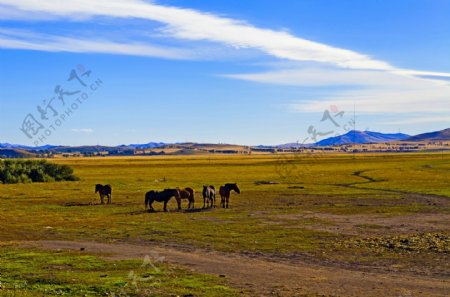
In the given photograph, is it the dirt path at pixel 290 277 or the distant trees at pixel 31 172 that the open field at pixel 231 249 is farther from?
the distant trees at pixel 31 172

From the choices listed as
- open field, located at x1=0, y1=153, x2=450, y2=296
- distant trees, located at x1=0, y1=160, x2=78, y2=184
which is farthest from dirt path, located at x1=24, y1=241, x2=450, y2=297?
distant trees, located at x1=0, y1=160, x2=78, y2=184

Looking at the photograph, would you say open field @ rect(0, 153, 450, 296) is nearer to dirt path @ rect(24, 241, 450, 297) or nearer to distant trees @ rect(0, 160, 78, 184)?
dirt path @ rect(24, 241, 450, 297)

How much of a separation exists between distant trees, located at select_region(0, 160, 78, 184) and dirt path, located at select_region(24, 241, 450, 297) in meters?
52.2

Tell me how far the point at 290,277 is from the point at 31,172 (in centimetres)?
6301

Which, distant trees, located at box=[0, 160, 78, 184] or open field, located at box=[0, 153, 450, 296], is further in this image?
distant trees, located at box=[0, 160, 78, 184]

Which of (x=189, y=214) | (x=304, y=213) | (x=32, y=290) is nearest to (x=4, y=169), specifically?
(x=189, y=214)

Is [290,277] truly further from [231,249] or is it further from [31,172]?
[31,172]

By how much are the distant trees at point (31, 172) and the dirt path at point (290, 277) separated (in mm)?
52173

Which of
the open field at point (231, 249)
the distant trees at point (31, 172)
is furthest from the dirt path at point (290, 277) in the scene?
the distant trees at point (31, 172)

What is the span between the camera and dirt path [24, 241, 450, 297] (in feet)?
53.3

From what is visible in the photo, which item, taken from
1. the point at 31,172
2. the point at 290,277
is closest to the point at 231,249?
the point at 290,277

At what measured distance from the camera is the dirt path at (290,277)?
640 inches

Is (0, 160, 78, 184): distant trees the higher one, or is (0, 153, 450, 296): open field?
(0, 160, 78, 184): distant trees

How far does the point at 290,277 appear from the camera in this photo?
18.2 metres
